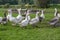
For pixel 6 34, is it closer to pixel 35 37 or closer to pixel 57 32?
pixel 35 37

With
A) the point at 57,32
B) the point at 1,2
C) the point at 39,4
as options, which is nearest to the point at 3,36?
the point at 57,32

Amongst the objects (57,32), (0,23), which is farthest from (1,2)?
(57,32)

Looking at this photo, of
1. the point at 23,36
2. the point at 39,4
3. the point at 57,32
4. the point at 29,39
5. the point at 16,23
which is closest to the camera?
the point at 29,39

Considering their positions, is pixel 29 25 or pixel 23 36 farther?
pixel 29 25

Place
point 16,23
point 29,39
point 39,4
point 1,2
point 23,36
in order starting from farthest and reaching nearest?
1. point 1,2
2. point 39,4
3. point 16,23
4. point 23,36
5. point 29,39

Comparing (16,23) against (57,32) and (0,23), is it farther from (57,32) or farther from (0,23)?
(57,32)

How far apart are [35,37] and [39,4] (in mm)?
25175

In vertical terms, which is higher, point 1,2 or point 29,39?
point 29,39

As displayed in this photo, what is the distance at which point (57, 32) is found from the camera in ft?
38.3

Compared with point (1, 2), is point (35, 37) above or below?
above

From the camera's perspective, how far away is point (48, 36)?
1054 cm

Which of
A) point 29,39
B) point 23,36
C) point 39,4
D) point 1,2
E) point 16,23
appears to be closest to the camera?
point 29,39

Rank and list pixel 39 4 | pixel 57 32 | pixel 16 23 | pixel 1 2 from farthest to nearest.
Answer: pixel 1 2
pixel 39 4
pixel 16 23
pixel 57 32

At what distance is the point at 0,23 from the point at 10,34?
3222mm
